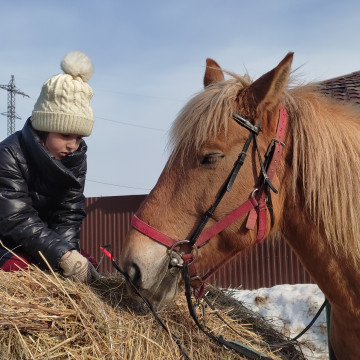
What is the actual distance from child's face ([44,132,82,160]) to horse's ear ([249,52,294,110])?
1483 mm

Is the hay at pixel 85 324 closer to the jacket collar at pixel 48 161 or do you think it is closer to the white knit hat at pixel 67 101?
the jacket collar at pixel 48 161

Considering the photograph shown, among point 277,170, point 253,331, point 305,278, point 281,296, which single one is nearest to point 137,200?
point 305,278

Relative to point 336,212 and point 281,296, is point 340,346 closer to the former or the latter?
point 336,212

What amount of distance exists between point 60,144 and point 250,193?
61.0 inches

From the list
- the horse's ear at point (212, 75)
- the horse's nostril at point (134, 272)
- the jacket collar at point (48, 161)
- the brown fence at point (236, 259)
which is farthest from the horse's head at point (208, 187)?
the brown fence at point (236, 259)

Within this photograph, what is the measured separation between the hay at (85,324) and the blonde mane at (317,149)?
91 centimetres

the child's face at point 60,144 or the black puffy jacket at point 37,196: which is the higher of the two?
the child's face at point 60,144

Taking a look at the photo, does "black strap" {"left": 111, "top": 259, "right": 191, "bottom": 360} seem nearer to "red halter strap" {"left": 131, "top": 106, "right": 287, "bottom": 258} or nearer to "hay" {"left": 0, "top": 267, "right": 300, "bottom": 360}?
"hay" {"left": 0, "top": 267, "right": 300, "bottom": 360}

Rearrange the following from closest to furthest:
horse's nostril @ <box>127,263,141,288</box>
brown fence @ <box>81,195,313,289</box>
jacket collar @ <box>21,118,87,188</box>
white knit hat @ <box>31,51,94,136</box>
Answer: horse's nostril @ <box>127,263,141,288</box>
jacket collar @ <box>21,118,87,188</box>
white knit hat @ <box>31,51,94,136</box>
brown fence @ <box>81,195,313,289</box>

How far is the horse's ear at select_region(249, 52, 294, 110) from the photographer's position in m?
2.34

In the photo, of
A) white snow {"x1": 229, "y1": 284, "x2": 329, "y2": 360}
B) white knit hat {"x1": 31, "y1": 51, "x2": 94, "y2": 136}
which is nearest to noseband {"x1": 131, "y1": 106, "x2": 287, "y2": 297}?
white knit hat {"x1": 31, "y1": 51, "x2": 94, "y2": 136}

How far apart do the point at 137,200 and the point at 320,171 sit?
10543 mm

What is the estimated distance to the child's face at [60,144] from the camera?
3307 mm

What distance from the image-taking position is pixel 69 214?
3602 mm
